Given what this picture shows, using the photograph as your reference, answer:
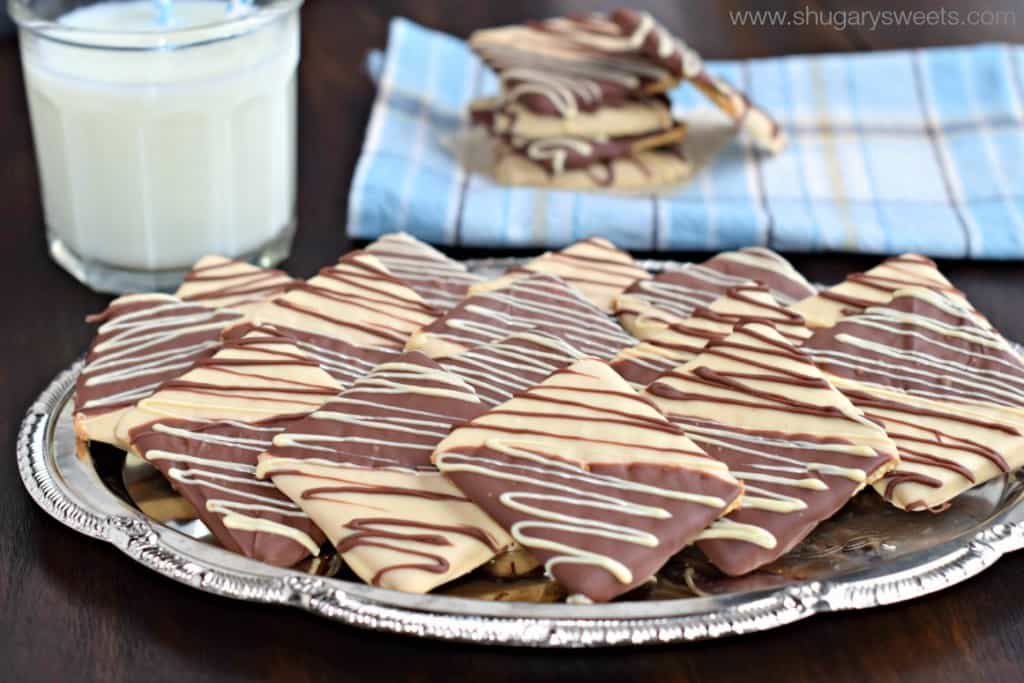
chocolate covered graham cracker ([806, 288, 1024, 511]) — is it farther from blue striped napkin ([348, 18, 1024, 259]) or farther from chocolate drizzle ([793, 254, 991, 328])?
blue striped napkin ([348, 18, 1024, 259])

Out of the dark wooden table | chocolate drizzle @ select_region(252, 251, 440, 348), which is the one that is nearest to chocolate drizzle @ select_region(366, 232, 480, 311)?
chocolate drizzle @ select_region(252, 251, 440, 348)

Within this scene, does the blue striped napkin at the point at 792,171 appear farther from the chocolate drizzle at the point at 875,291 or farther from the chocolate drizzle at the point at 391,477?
the chocolate drizzle at the point at 391,477

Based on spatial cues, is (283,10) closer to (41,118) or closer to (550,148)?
(41,118)

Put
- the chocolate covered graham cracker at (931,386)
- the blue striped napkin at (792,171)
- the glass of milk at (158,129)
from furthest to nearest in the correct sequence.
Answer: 1. the blue striped napkin at (792,171)
2. the glass of milk at (158,129)
3. the chocolate covered graham cracker at (931,386)

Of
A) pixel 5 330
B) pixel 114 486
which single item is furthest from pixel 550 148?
pixel 114 486

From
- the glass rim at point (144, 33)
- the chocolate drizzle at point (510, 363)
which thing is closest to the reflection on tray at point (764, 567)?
the chocolate drizzle at point (510, 363)

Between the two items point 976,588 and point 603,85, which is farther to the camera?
point 603,85

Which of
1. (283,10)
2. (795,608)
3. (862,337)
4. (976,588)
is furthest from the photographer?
(283,10)

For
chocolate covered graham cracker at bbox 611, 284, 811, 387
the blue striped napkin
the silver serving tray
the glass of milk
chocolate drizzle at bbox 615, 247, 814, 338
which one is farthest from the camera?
the blue striped napkin
